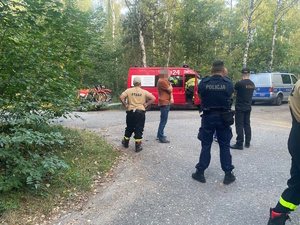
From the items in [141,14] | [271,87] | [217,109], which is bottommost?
[217,109]

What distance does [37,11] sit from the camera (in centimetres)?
379

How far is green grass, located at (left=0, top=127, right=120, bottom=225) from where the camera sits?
3202 millimetres

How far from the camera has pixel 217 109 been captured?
402cm

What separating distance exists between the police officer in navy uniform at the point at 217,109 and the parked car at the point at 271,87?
1220 centimetres

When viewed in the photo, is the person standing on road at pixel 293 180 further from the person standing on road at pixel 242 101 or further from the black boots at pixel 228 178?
the person standing on road at pixel 242 101

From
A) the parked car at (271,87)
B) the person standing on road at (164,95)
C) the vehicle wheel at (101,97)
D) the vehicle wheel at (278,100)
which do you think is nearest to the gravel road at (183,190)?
the person standing on road at (164,95)

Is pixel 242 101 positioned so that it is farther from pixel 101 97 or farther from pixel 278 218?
pixel 101 97

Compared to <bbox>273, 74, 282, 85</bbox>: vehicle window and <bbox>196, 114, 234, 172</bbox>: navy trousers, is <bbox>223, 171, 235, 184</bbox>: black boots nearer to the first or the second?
<bbox>196, 114, 234, 172</bbox>: navy trousers

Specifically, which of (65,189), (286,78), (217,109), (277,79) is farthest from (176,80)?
(65,189)

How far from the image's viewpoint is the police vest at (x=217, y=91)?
13.0ft

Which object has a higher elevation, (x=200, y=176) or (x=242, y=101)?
(x=242, y=101)

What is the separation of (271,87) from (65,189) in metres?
14.1

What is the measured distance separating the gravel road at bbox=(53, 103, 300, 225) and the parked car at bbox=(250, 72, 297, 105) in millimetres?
9510

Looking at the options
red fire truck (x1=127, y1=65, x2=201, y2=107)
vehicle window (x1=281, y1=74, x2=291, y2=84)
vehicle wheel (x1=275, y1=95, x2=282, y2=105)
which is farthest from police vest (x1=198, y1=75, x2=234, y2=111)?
vehicle window (x1=281, y1=74, x2=291, y2=84)
